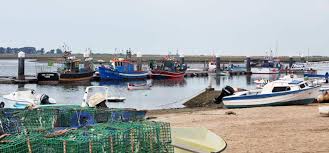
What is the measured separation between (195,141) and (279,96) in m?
14.6

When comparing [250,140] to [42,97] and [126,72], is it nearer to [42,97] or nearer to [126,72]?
[42,97]

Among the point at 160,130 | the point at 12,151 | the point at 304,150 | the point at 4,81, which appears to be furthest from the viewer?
the point at 4,81

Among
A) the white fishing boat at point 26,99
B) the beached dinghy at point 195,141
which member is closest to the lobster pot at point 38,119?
the beached dinghy at point 195,141

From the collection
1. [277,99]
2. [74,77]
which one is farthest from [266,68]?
[277,99]

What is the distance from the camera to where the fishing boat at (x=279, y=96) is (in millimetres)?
23391

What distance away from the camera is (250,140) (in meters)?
12.7

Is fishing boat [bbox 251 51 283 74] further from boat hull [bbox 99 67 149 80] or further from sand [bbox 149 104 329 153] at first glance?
sand [bbox 149 104 329 153]

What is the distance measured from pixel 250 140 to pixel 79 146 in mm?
6455

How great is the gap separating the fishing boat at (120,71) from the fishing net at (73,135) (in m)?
53.4

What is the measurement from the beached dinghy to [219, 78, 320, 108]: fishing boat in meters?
14.0

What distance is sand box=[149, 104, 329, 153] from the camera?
38.5 feet

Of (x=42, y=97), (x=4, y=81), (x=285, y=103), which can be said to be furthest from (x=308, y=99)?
(x=4, y=81)

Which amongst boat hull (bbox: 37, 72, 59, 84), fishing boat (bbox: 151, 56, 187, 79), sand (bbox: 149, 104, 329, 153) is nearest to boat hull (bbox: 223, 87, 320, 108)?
sand (bbox: 149, 104, 329, 153)

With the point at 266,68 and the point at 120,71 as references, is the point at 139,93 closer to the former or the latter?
the point at 120,71
